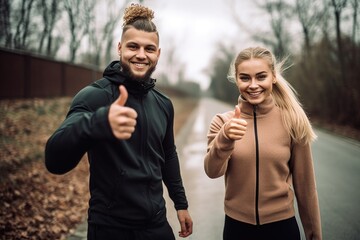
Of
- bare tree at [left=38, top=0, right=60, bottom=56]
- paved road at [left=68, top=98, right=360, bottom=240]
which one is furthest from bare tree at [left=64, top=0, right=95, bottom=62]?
Result: paved road at [left=68, top=98, right=360, bottom=240]

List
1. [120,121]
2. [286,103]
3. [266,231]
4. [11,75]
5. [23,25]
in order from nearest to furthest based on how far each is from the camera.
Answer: [120,121] < [266,231] < [286,103] < [11,75] < [23,25]

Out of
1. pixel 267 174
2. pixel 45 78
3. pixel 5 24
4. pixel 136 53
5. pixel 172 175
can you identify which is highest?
pixel 5 24

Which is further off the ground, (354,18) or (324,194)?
(354,18)

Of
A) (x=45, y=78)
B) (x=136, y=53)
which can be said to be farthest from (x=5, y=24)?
(x=136, y=53)

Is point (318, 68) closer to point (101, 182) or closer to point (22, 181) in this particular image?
point (22, 181)

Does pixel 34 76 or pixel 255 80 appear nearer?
pixel 255 80

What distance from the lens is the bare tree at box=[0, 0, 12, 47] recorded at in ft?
46.4

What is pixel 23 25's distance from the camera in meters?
16.1

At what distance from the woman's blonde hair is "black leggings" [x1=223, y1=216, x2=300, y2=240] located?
0.66 metres

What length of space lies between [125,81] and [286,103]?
1.35 meters

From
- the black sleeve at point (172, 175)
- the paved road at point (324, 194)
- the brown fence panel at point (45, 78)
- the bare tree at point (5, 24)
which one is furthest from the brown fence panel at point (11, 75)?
the black sleeve at point (172, 175)

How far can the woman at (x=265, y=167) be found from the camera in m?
2.47

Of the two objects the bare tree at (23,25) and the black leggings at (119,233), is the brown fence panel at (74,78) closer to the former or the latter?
the bare tree at (23,25)

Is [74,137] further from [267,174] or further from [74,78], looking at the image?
[74,78]
